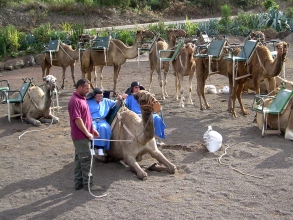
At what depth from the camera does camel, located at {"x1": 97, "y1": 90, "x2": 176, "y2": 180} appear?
641 cm

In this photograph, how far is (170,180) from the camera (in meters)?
6.71

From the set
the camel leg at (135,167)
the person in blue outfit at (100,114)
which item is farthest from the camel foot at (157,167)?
the person in blue outfit at (100,114)

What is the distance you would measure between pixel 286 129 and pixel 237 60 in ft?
8.92

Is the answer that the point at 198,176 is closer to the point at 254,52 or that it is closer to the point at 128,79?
the point at 254,52

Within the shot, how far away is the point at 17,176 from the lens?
24.0ft

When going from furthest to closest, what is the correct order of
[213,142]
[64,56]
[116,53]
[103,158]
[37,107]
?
[64,56] < [116,53] < [37,107] < [213,142] < [103,158]

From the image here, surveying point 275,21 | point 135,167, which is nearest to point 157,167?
point 135,167

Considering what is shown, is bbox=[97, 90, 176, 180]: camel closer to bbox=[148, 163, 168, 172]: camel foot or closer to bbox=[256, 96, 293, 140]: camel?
bbox=[148, 163, 168, 172]: camel foot

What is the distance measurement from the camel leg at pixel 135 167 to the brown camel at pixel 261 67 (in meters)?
4.41

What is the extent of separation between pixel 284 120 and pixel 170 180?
314 cm

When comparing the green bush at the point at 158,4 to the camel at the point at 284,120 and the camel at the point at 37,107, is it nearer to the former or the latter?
the camel at the point at 37,107

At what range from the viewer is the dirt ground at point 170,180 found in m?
5.68

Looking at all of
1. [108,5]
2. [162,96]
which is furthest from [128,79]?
[108,5]

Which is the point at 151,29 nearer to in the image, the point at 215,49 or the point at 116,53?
the point at 116,53
